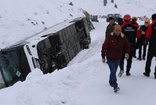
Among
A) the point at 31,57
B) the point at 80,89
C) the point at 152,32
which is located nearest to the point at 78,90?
the point at 80,89

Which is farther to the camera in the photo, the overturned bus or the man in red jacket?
the overturned bus

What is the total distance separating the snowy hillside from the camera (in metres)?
15.5

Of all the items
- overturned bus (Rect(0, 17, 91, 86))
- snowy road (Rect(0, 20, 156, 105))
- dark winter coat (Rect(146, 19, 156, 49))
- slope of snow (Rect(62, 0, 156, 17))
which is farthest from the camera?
slope of snow (Rect(62, 0, 156, 17))

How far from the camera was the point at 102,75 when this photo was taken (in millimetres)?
6867

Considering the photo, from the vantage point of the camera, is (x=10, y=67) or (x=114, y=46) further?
(x=10, y=67)

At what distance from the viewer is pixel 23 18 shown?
60.0 feet

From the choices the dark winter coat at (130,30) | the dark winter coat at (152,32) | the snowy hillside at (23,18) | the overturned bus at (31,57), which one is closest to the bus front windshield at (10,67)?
the overturned bus at (31,57)

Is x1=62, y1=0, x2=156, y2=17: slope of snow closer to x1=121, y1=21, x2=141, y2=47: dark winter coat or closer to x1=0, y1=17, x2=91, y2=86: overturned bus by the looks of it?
x1=0, y1=17, x2=91, y2=86: overturned bus

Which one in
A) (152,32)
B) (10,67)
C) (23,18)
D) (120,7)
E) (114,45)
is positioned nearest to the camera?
(114,45)

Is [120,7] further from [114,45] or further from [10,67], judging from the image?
[114,45]

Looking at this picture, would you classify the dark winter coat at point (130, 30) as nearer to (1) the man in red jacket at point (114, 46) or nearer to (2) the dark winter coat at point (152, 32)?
(2) the dark winter coat at point (152, 32)

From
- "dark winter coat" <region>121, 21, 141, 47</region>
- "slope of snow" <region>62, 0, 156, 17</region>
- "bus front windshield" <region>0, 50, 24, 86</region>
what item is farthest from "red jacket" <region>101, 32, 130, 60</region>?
"slope of snow" <region>62, 0, 156, 17</region>

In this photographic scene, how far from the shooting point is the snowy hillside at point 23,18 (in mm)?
15482

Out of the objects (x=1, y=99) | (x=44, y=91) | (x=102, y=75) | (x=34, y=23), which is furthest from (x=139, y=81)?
(x=34, y=23)
